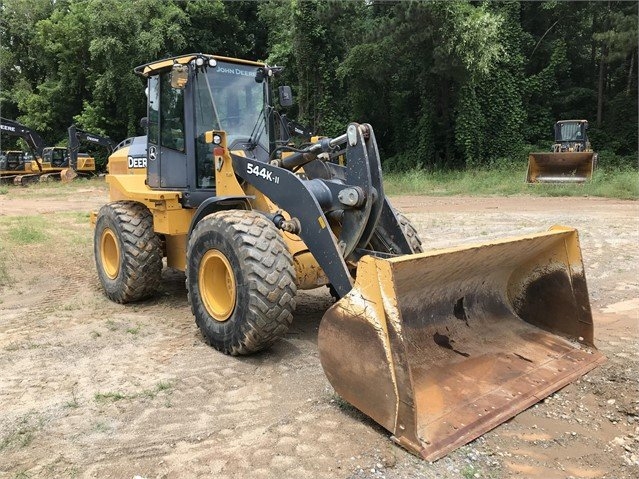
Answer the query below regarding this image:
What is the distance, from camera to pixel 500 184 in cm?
1888

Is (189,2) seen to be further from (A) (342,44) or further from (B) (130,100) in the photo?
(A) (342,44)

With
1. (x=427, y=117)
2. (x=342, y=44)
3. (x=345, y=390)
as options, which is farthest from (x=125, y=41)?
(x=345, y=390)

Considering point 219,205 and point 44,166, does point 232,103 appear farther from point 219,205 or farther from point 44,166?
point 44,166

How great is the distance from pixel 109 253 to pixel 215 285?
2451mm

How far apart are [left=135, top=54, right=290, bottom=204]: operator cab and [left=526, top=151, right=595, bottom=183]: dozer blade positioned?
48.4ft

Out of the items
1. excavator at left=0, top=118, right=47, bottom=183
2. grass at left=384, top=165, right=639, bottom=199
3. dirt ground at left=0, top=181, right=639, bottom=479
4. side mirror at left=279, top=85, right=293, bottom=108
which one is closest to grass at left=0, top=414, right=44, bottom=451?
dirt ground at left=0, top=181, right=639, bottom=479

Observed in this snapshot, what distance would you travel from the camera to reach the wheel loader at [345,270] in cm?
318

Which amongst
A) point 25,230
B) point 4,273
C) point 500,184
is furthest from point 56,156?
point 4,273

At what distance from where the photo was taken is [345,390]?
3.33 meters

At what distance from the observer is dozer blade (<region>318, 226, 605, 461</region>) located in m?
3.05

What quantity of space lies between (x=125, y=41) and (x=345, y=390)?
87.2ft

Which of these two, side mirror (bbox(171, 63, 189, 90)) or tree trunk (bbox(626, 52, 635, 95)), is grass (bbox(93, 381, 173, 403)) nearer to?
side mirror (bbox(171, 63, 189, 90))

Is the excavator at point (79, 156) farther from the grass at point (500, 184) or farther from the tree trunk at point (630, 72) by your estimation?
the tree trunk at point (630, 72)

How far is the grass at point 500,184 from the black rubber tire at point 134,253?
13484 millimetres
